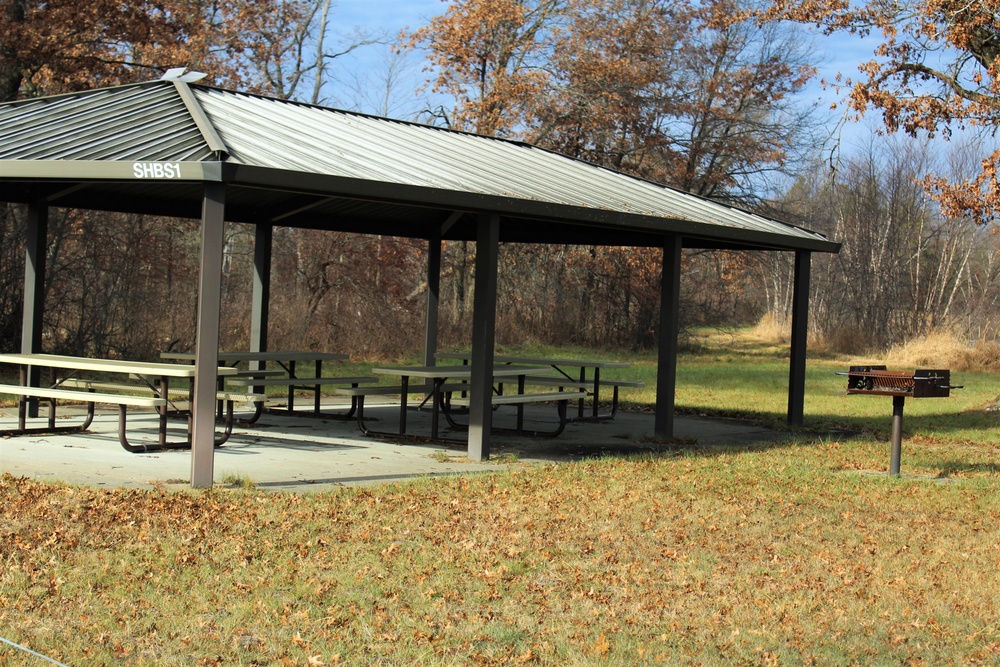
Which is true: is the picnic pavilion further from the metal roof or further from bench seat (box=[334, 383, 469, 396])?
bench seat (box=[334, 383, 469, 396])

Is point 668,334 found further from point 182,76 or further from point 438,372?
point 182,76

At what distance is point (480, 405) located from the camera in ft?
33.1

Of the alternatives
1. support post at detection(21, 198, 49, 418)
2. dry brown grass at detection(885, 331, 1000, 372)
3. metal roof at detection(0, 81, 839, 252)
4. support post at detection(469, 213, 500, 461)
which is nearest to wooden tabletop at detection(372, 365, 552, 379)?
support post at detection(469, 213, 500, 461)

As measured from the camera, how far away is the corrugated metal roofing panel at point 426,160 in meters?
8.89

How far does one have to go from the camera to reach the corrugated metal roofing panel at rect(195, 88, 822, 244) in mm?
8891

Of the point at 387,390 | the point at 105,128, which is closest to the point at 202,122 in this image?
the point at 105,128

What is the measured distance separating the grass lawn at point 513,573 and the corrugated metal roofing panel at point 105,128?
2.41 m

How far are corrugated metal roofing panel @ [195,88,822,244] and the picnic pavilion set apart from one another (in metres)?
0.03

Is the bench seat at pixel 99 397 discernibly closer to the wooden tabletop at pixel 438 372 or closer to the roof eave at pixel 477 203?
the roof eave at pixel 477 203

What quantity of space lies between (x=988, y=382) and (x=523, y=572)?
20.6 metres

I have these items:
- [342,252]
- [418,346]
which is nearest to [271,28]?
[342,252]

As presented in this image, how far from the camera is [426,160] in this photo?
34.6 ft

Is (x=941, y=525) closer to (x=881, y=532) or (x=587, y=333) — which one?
(x=881, y=532)

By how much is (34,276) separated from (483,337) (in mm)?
4997
